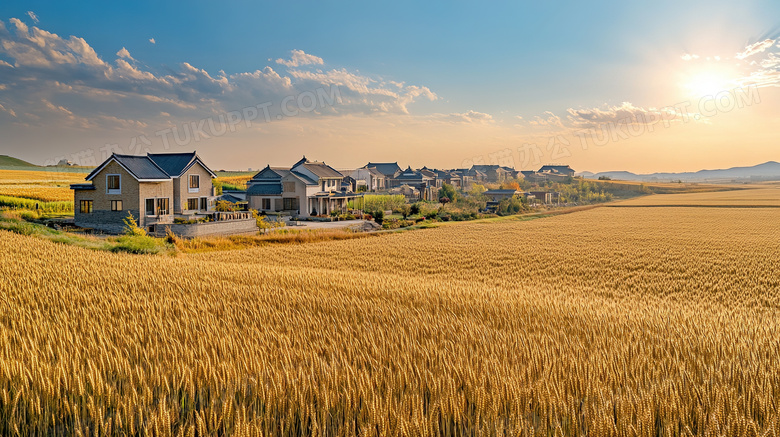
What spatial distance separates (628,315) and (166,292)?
939cm

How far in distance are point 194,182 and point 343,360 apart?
41.6 meters

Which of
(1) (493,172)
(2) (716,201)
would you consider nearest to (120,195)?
(2) (716,201)

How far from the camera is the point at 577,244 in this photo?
29625 millimetres

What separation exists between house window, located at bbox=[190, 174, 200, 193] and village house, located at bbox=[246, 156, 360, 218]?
11092mm

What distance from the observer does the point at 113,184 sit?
37312mm

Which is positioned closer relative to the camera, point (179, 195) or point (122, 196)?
point (122, 196)

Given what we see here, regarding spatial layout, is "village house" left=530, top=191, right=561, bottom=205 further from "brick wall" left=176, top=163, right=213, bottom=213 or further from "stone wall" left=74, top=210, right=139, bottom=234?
"stone wall" left=74, top=210, right=139, bottom=234

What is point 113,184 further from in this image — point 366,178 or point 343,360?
point 366,178

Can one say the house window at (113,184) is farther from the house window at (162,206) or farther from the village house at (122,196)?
the house window at (162,206)

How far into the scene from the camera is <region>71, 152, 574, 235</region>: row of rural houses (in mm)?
37094

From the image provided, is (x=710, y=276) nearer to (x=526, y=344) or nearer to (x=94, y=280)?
(x=526, y=344)

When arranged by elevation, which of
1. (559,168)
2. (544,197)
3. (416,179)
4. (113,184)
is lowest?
(544,197)

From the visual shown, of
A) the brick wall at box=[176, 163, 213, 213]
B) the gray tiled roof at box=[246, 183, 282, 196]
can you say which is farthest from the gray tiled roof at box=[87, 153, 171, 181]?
the gray tiled roof at box=[246, 183, 282, 196]

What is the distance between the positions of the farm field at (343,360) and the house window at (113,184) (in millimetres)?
26073
